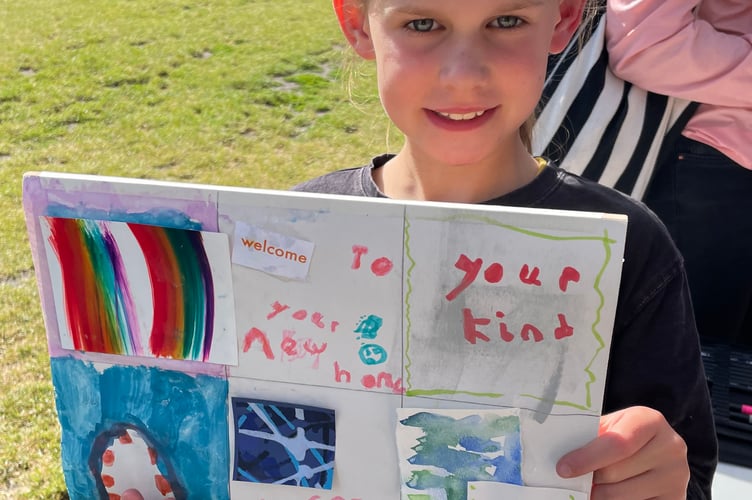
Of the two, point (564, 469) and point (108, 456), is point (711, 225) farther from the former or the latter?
point (108, 456)

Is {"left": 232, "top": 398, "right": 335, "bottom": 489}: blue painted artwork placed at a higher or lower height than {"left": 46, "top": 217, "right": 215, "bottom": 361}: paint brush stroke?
lower

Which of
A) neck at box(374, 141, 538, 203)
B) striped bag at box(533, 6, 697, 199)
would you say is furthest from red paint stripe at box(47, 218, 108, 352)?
striped bag at box(533, 6, 697, 199)

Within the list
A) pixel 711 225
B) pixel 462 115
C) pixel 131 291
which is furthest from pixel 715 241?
pixel 131 291

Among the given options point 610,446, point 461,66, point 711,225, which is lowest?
point 610,446

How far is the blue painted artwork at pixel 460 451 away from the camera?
0.73 metres

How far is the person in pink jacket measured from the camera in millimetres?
1295

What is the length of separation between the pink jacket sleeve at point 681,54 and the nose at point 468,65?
0.58 meters

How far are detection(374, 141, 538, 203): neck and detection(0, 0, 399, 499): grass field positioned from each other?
1.66m

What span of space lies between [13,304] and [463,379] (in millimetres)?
2749

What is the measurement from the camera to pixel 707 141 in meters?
1.41

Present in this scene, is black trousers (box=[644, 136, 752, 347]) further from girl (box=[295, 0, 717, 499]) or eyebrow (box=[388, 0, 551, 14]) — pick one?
eyebrow (box=[388, 0, 551, 14])

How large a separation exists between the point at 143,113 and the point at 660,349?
456 cm

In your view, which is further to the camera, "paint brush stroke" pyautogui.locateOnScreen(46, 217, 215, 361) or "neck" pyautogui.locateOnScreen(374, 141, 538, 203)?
"neck" pyautogui.locateOnScreen(374, 141, 538, 203)

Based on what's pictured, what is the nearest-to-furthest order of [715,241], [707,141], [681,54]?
[681,54]
[707,141]
[715,241]
